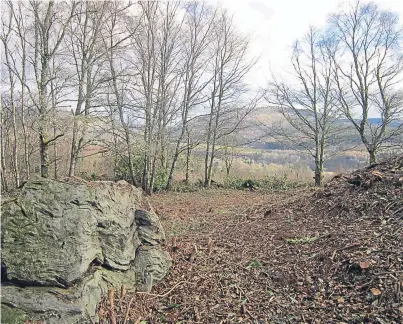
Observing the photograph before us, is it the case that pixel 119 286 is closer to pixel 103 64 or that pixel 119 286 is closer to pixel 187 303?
pixel 187 303

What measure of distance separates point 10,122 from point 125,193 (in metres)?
9.89

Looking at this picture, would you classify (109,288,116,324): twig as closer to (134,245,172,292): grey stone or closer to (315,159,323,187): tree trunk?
(134,245,172,292): grey stone

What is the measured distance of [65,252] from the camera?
8.90 feet

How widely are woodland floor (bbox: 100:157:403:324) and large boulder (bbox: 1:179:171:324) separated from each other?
274mm

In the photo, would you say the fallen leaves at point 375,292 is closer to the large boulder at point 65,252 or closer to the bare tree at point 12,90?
the large boulder at point 65,252

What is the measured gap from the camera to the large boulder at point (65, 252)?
2.47m

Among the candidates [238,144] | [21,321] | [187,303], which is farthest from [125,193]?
[238,144]

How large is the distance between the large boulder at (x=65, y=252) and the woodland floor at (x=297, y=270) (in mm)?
274

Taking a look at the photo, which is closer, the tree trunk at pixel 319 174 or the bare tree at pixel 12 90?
the bare tree at pixel 12 90

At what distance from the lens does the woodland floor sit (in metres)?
2.79

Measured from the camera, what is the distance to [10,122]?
11594mm

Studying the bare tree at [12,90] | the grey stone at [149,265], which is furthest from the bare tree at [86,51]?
the grey stone at [149,265]

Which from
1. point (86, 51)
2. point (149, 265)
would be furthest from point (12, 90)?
point (149, 265)

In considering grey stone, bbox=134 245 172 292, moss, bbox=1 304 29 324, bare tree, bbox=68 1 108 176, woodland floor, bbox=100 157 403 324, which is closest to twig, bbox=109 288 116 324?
woodland floor, bbox=100 157 403 324
